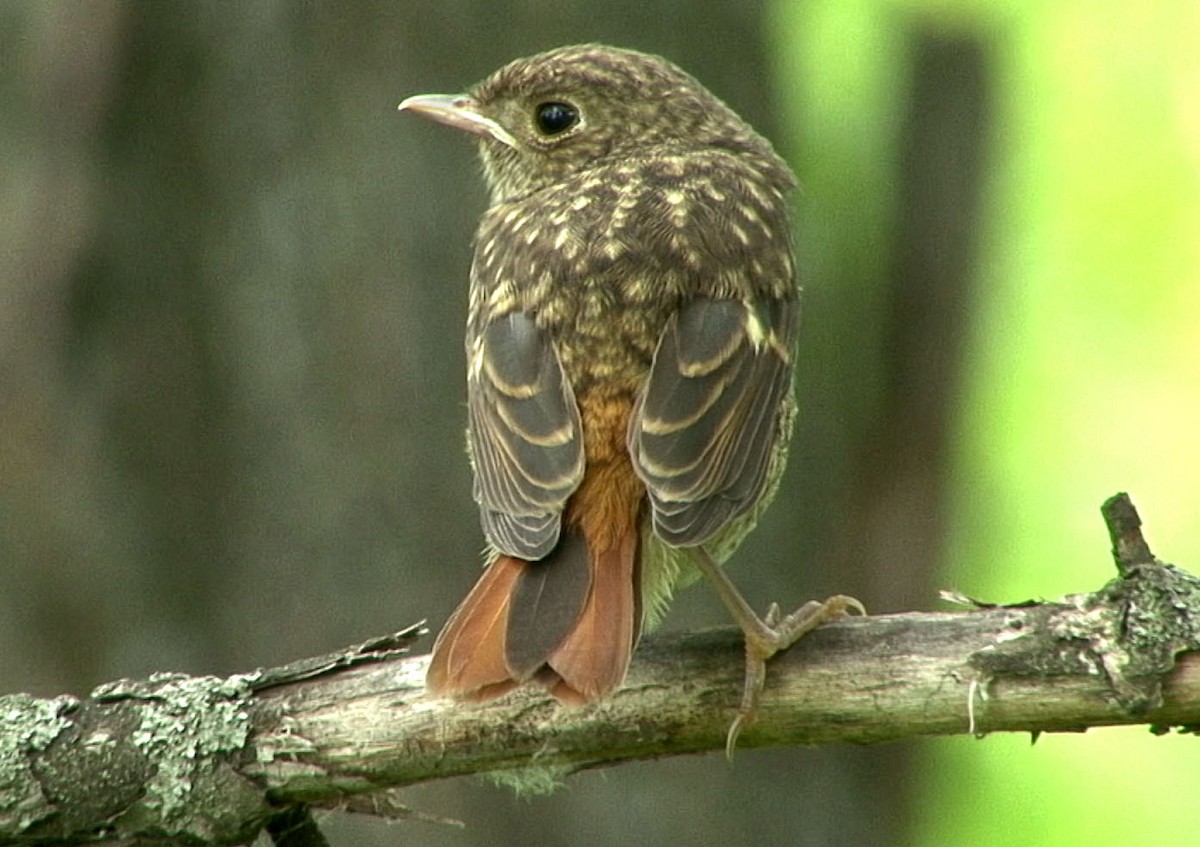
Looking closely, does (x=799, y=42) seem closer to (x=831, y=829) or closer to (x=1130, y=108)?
(x=1130, y=108)

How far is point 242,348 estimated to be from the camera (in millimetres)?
5559

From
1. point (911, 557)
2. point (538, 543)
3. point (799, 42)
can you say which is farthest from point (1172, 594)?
point (799, 42)

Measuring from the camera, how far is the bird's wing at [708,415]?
366 cm

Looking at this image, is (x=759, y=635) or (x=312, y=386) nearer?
(x=759, y=635)

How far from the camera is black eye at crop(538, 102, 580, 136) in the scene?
16.6ft

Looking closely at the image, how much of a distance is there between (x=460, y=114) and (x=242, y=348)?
1011mm

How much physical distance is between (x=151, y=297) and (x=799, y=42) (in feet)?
10.1

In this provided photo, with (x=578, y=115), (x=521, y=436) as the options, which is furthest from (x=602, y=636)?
(x=578, y=115)

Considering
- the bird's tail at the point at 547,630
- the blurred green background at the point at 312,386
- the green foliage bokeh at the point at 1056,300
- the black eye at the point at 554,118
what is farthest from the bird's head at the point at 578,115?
the bird's tail at the point at 547,630

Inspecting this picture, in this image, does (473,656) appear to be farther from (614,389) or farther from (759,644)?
(614,389)

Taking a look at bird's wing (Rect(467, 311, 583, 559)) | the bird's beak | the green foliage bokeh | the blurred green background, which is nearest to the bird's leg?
bird's wing (Rect(467, 311, 583, 559))

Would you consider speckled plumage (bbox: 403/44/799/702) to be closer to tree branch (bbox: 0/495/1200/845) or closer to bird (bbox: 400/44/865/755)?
bird (bbox: 400/44/865/755)

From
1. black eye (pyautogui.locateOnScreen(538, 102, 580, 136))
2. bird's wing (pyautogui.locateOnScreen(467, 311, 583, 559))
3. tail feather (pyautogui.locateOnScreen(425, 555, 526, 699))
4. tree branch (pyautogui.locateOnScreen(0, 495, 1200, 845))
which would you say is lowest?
tree branch (pyautogui.locateOnScreen(0, 495, 1200, 845))

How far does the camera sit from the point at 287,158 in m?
5.59
